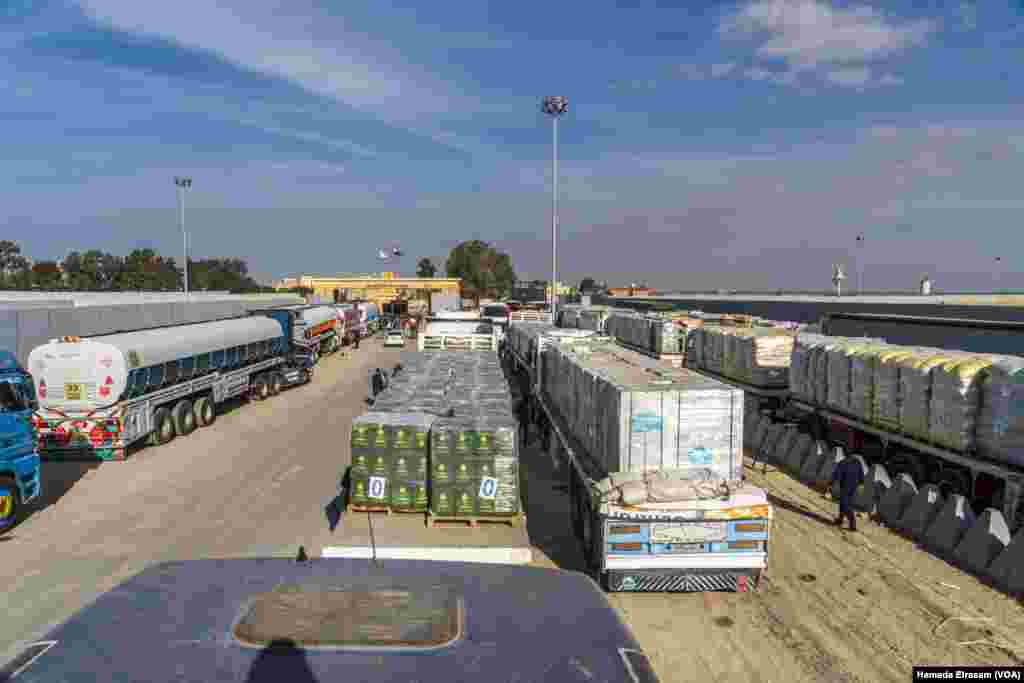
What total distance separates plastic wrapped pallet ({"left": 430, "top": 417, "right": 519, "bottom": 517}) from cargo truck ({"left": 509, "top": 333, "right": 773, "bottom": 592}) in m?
1.35

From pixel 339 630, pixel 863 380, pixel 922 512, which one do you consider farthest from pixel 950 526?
pixel 339 630

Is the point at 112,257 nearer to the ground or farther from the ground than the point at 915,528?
farther from the ground

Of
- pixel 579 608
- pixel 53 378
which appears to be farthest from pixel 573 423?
pixel 53 378

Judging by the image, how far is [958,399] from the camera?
12617mm

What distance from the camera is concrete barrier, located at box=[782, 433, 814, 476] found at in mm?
16656

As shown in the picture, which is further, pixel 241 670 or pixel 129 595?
pixel 129 595

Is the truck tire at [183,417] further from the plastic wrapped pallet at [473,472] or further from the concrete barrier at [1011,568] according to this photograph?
the concrete barrier at [1011,568]

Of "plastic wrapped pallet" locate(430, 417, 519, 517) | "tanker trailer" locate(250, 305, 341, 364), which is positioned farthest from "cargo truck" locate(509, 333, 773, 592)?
"tanker trailer" locate(250, 305, 341, 364)

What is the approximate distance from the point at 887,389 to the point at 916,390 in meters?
1.02

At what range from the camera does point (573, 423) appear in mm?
14234

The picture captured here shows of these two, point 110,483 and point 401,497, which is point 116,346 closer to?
point 110,483

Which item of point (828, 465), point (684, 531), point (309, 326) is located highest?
point (309, 326)

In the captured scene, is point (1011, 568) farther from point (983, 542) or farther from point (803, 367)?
point (803, 367)

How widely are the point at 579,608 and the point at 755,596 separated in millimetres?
7293
